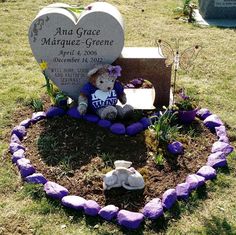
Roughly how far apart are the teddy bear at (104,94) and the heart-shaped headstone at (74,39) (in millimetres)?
219

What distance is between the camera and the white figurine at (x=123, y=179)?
14.0 feet

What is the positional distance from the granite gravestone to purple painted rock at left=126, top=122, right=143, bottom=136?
4.86 meters

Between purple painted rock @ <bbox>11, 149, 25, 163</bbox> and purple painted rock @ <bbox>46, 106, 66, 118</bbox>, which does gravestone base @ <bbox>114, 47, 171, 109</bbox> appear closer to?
purple painted rock @ <bbox>46, 106, 66, 118</bbox>

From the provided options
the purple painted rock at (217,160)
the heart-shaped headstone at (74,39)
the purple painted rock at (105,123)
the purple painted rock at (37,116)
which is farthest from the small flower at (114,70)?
the purple painted rock at (217,160)

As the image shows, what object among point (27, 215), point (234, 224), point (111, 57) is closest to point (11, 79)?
point (111, 57)

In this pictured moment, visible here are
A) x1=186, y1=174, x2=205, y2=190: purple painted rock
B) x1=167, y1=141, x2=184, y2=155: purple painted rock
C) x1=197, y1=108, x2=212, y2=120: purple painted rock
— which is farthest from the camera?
x1=197, y1=108, x2=212, y2=120: purple painted rock

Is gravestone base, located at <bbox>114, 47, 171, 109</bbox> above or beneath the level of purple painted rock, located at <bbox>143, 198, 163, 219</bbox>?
above

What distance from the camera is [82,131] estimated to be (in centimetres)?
518

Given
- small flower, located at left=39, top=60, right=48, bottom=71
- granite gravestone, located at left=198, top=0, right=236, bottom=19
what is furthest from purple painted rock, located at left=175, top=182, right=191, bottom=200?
granite gravestone, located at left=198, top=0, right=236, bottom=19

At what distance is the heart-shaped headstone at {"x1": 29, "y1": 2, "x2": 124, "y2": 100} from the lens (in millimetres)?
5129

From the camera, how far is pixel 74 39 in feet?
17.3

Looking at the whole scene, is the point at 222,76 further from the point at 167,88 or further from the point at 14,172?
the point at 14,172

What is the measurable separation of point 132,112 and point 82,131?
2.13 ft

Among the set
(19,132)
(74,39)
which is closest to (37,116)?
(19,132)
